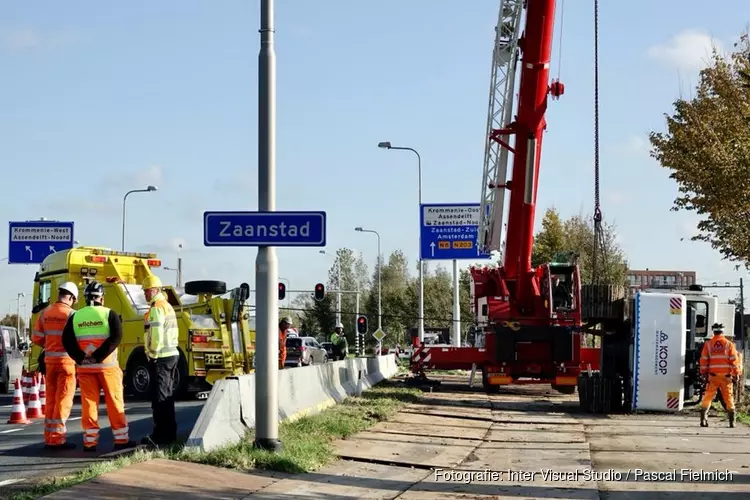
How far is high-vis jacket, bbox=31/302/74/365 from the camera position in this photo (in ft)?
36.1

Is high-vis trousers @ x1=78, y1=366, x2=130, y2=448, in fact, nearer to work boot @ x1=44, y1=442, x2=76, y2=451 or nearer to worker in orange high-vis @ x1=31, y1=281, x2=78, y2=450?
worker in orange high-vis @ x1=31, y1=281, x2=78, y2=450

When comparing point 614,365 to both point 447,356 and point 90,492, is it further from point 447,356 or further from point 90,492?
point 90,492

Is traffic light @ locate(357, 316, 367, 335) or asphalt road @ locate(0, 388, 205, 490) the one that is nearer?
asphalt road @ locate(0, 388, 205, 490)

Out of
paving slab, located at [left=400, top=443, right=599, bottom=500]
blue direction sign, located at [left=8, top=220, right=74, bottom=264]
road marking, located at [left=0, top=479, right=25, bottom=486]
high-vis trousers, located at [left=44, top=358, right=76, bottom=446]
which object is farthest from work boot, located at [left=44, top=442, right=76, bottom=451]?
blue direction sign, located at [left=8, top=220, right=74, bottom=264]

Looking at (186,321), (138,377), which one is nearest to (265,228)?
(186,321)

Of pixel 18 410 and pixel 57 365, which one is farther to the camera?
pixel 18 410

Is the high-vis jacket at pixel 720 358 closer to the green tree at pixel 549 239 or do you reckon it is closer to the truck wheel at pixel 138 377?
the truck wheel at pixel 138 377

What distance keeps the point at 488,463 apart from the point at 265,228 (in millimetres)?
3674

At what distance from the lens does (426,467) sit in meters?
11.0

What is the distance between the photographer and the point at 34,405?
16656 mm

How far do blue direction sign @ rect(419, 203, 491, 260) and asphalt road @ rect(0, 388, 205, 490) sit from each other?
59.2ft

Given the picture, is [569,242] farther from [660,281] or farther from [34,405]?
[34,405]

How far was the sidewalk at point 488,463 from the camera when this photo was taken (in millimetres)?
8891

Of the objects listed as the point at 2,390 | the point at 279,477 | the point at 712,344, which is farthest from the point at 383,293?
the point at 279,477
